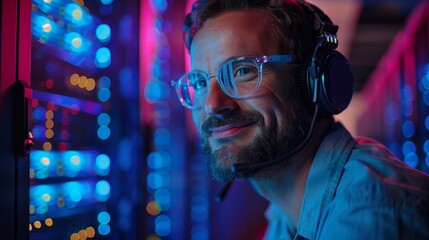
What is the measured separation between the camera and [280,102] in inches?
39.0

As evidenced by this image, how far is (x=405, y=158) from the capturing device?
11.0 ft

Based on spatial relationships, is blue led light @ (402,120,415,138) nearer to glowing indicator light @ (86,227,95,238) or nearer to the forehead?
the forehead

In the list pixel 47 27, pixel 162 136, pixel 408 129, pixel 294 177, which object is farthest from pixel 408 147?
pixel 47 27

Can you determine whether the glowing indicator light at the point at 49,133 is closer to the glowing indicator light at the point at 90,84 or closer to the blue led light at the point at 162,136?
the glowing indicator light at the point at 90,84

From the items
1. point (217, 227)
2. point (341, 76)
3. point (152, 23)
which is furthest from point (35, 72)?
point (217, 227)

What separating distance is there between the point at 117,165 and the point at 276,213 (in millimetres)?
580

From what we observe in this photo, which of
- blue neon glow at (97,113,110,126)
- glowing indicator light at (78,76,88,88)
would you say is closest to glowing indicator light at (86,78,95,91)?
glowing indicator light at (78,76,88,88)

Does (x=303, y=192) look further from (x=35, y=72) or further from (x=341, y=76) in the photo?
(x=35, y=72)

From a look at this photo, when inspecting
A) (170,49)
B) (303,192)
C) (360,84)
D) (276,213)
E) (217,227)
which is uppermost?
(360,84)

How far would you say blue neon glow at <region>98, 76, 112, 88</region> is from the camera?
1.32 m

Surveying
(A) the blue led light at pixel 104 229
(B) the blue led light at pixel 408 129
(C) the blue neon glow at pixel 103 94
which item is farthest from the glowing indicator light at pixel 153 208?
(B) the blue led light at pixel 408 129

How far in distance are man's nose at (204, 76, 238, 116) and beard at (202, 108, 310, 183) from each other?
0.8 inches

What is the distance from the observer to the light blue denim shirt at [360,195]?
2.31ft

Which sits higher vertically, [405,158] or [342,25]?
[342,25]
